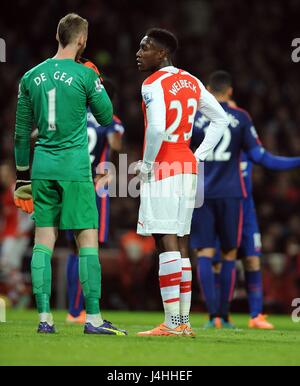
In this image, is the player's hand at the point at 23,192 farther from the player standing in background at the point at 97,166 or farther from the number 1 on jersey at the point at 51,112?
the player standing in background at the point at 97,166

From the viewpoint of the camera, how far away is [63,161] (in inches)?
252

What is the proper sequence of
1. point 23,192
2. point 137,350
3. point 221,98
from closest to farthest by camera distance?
point 137,350
point 23,192
point 221,98

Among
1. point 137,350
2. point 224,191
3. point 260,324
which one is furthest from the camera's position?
point 260,324

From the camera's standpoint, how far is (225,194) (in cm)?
905

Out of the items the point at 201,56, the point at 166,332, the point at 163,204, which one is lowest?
the point at 166,332

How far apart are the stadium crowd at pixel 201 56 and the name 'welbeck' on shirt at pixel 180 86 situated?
26.8 ft

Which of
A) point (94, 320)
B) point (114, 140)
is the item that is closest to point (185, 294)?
point (94, 320)

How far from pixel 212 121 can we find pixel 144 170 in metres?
0.76

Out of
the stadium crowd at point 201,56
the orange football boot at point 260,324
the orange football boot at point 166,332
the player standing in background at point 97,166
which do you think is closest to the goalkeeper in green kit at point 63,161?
the orange football boot at point 166,332

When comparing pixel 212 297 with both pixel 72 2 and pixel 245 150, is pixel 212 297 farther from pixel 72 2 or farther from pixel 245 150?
pixel 72 2

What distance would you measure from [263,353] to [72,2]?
14.6 m

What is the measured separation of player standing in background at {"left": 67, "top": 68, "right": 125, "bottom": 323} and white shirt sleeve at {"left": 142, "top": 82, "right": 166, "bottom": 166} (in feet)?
7.81

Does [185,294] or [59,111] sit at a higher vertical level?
[59,111]

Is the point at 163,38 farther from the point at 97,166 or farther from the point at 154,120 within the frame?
the point at 97,166
